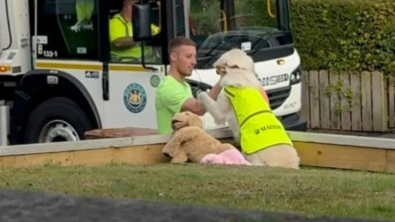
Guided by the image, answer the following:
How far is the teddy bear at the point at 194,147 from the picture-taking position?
411 inches

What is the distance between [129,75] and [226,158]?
1918 mm

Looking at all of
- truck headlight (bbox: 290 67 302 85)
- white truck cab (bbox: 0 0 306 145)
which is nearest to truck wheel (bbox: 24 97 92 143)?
white truck cab (bbox: 0 0 306 145)

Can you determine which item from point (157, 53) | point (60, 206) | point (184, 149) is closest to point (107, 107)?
point (157, 53)

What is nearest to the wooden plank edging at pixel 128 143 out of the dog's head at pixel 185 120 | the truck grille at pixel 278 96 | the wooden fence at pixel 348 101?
the dog's head at pixel 185 120

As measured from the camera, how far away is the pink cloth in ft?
34.1

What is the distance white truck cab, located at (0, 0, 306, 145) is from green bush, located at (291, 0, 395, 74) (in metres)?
4.91

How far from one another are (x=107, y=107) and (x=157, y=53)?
864 millimetres

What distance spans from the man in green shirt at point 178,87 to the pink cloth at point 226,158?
21.0 inches

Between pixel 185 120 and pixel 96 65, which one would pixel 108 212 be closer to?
pixel 185 120

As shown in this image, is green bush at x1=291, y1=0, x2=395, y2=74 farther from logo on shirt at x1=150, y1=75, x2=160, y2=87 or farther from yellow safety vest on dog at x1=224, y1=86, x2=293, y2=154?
yellow safety vest on dog at x1=224, y1=86, x2=293, y2=154

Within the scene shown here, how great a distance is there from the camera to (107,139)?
417 inches

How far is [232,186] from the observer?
8500 millimetres

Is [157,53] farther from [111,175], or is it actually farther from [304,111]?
[304,111]

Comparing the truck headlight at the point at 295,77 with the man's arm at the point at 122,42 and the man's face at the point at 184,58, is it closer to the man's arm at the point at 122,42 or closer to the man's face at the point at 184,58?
the man's arm at the point at 122,42
